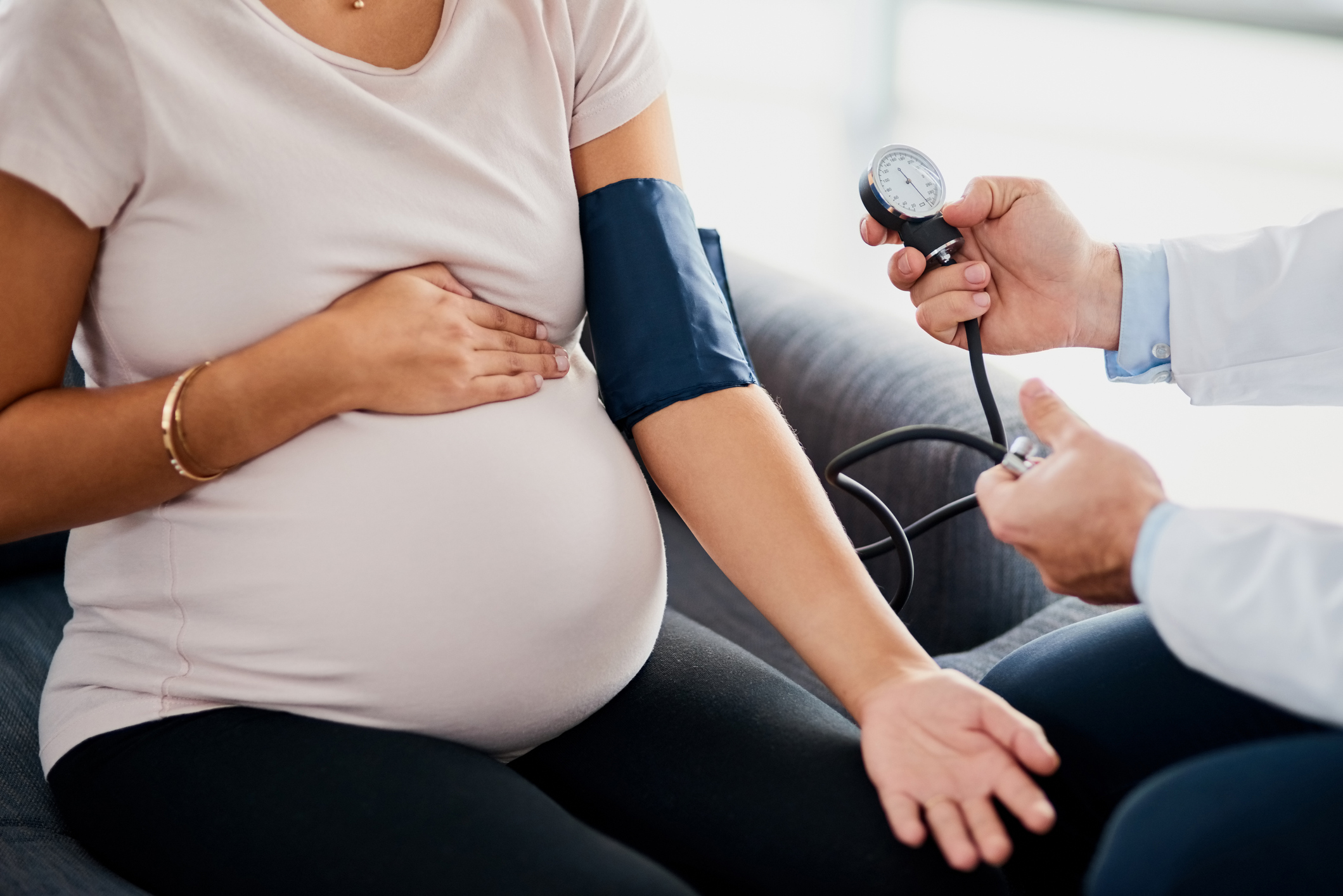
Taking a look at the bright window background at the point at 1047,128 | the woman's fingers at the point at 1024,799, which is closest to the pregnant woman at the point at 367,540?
the woman's fingers at the point at 1024,799

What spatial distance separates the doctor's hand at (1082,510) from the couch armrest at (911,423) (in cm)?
42

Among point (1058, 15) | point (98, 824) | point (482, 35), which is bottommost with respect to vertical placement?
point (98, 824)

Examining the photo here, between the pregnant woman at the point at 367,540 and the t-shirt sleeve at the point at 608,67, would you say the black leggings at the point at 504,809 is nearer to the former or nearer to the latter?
the pregnant woman at the point at 367,540

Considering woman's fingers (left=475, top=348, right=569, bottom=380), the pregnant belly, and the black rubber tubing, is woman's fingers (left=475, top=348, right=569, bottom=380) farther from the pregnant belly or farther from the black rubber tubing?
the black rubber tubing

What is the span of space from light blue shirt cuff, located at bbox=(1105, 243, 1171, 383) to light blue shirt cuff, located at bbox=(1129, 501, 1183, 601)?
0.40 m

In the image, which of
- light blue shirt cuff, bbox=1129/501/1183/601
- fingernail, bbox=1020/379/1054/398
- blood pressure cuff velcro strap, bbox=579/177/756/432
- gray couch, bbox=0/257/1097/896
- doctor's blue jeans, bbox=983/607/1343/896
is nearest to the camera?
doctor's blue jeans, bbox=983/607/1343/896

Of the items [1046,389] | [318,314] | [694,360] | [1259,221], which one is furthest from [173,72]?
[1259,221]

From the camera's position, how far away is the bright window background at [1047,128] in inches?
93.2

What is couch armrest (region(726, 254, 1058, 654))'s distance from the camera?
1214mm

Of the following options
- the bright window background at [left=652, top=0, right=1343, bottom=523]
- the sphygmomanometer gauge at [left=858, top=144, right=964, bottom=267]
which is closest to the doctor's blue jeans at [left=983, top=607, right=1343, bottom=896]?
the sphygmomanometer gauge at [left=858, top=144, right=964, bottom=267]

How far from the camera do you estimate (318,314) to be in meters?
0.83

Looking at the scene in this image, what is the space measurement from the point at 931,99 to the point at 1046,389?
2630 millimetres

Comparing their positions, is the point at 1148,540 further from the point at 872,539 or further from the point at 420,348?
the point at 872,539

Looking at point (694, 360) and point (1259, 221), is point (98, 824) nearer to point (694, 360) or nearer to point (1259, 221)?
point (694, 360)
